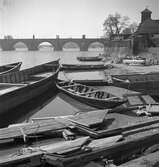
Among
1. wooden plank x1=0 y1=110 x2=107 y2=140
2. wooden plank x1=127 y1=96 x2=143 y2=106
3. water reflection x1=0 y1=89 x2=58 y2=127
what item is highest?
wooden plank x1=0 y1=110 x2=107 y2=140

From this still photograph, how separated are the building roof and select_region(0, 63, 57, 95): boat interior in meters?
41.4

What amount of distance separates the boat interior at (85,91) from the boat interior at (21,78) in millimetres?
3315

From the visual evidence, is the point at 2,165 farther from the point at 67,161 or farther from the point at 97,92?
the point at 97,92

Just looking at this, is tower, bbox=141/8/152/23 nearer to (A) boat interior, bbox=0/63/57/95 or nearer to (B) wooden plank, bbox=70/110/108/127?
(A) boat interior, bbox=0/63/57/95

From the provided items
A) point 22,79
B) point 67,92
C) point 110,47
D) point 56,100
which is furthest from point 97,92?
point 110,47

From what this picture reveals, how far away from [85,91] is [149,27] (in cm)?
5507

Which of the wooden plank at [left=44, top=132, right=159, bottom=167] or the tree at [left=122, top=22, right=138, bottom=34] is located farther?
the tree at [left=122, top=22, right=138, bottom=34]

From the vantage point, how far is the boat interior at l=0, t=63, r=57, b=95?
18.3 m

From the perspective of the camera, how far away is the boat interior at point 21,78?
60.0ft

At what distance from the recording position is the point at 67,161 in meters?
7.01

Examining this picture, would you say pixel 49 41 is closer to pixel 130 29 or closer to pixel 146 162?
pixel 130 29

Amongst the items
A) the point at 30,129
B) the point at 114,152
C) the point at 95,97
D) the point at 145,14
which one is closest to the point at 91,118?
the point at 30,129

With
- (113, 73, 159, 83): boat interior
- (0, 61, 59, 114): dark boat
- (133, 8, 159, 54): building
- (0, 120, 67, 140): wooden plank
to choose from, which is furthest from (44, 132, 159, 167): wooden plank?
(133, 8, 159, 54): building

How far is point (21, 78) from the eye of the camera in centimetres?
2405
